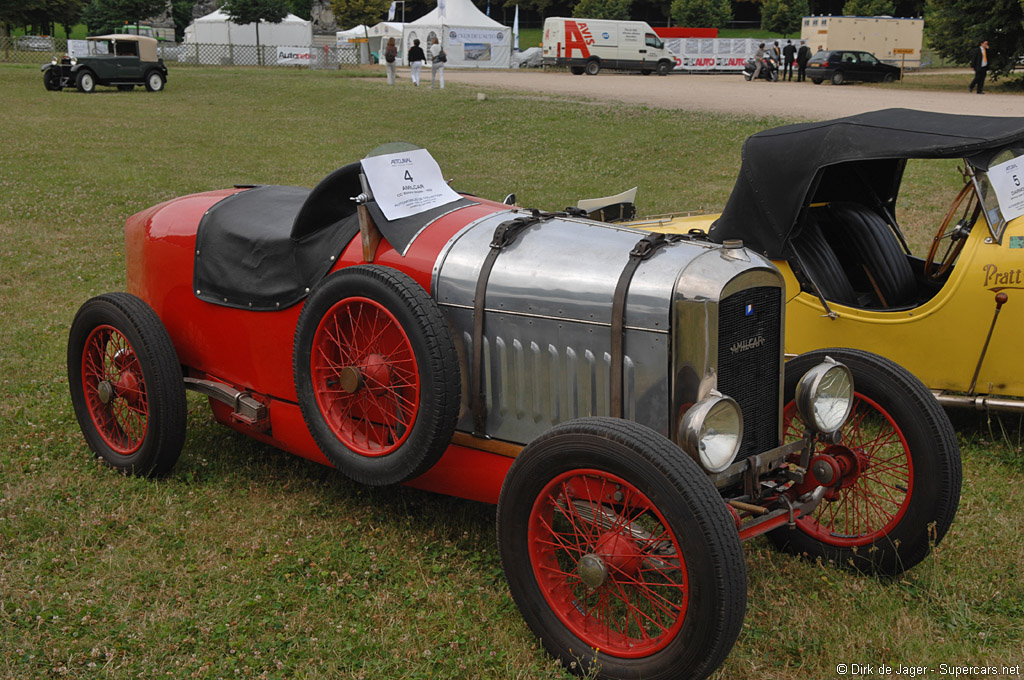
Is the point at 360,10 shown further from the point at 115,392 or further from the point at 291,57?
the point at 115,392

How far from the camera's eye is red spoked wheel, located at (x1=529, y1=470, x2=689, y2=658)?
312 centimetres

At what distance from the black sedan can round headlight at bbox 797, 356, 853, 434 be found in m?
34.7

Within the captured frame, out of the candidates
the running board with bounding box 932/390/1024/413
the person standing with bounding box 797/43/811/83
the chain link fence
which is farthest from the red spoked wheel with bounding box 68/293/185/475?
the chain link fence

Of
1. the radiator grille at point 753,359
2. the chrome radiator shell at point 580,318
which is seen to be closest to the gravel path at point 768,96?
the radiator grille at point 753,359

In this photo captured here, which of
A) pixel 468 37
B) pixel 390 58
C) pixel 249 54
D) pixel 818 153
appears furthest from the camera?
pixel 468 37

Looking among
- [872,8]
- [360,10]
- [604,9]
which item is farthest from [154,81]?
[872,8]

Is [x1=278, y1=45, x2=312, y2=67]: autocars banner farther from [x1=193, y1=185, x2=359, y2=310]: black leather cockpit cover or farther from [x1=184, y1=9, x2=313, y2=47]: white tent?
[x1=193, y1=185, x2=359, y2=310]: black leather cockpit cover

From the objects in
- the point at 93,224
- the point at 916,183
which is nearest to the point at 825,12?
the point at 916,183

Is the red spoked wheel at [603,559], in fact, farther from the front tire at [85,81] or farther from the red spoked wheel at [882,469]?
the front tire at [85,81]

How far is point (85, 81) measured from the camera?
2783 centimetres

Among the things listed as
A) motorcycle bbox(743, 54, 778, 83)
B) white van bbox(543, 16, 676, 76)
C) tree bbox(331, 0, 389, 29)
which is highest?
tree bbox(331, 0, 389, 29)

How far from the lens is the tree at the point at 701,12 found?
68.5 m

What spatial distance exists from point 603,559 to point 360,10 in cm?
6793

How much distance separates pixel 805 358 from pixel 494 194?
985cm
